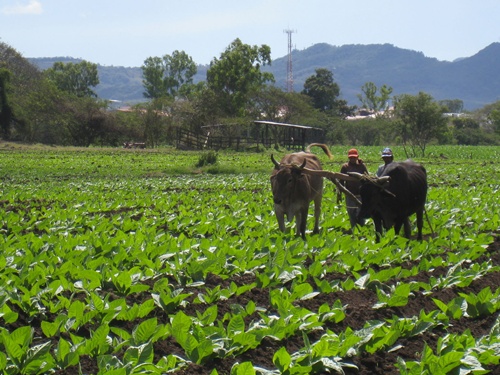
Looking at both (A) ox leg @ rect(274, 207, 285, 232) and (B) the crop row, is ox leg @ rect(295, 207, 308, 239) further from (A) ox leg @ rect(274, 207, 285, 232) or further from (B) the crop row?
(B) the crop row

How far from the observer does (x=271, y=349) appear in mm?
5914

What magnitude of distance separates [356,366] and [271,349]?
748mm

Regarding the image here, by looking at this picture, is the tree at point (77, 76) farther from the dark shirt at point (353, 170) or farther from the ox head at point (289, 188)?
the ox head at point (289, 188)

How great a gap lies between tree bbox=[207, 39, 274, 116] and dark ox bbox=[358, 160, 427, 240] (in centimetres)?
5886

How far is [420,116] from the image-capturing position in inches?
2050

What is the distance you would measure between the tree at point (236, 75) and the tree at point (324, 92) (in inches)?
1264

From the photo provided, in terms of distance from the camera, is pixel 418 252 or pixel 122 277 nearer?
pixel 122 277

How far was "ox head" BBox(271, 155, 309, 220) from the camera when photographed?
1122cm

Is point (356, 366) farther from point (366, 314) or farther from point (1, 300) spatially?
point (1, 300)

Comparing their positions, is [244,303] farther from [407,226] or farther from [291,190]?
[407,226]

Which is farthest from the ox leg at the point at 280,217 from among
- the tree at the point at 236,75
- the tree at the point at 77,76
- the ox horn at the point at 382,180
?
the tree at the point at 77,76

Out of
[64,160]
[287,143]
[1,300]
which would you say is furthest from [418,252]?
[287,143]

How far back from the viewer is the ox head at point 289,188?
36.8 ft

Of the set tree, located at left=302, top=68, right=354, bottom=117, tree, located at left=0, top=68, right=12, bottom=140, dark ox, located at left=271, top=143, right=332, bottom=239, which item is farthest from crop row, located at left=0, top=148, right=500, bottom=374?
tree, located at left=302, top=68, right=354, bottom=117
